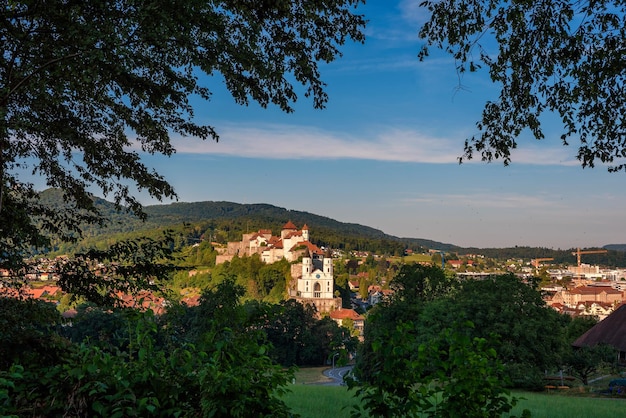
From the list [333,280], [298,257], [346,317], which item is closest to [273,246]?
[298,257]

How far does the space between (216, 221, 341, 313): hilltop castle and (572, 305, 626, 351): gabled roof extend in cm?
6668

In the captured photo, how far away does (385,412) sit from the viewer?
3.51m

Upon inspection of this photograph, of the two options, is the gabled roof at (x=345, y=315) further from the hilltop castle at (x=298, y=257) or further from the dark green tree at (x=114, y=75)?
the dark green tree at (x=114, y=75)

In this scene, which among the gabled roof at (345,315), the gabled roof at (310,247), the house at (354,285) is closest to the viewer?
the gabled roof at (345,315)

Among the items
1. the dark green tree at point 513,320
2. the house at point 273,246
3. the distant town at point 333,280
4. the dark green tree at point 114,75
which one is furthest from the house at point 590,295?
the dark green tree at point 114,75

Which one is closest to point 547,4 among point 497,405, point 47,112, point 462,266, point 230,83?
point 230,83

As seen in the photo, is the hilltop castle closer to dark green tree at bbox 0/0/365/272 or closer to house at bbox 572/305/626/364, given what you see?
house at bbox 572/305/626/364

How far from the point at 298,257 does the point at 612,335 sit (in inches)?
3697

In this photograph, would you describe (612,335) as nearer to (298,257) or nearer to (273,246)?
(298,257)

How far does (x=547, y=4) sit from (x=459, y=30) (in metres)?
1.00

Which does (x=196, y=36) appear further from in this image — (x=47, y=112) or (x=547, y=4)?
(x=547, y=4)

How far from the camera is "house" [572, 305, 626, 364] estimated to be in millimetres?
28906

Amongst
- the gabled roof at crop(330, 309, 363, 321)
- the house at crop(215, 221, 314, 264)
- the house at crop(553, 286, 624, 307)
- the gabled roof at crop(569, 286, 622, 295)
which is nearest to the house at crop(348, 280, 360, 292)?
the house at crop(215, 221, 314, 264)

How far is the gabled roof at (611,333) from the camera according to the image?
29.2m
